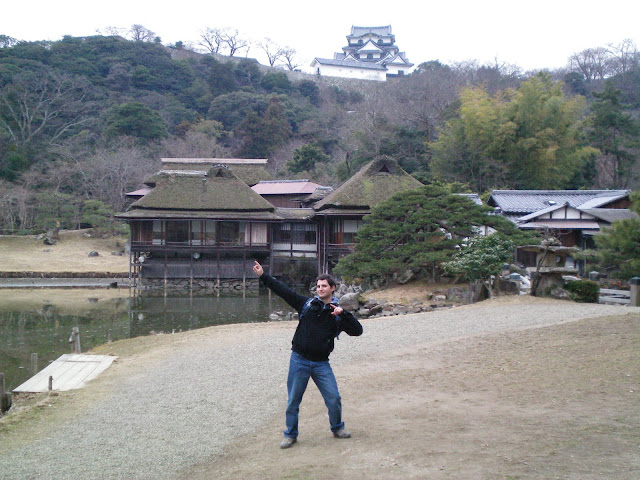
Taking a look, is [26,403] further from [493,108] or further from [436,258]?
[493,108]

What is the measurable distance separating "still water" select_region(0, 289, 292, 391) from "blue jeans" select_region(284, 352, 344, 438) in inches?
299

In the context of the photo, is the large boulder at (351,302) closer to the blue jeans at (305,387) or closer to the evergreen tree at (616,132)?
the blue jeans at (305,387)

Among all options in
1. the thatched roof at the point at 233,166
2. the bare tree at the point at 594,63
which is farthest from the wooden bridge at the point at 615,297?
the bare tree at the point at 594,63

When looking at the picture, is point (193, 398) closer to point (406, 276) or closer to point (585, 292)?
point (585, 292)

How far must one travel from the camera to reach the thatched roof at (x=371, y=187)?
26.4 metres

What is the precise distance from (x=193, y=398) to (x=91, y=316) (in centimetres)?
1368

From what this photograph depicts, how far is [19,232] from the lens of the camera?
35.0 metres

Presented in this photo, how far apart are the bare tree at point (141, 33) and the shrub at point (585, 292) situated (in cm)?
6687

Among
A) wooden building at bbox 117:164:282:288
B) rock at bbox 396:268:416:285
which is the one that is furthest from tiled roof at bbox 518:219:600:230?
wooden building at bbox 117:164:282:288

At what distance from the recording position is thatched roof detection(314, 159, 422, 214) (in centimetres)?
2639

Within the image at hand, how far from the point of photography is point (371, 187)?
1071 inches

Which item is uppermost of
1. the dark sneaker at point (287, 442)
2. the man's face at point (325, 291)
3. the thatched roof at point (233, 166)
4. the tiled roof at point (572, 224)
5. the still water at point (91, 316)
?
the thatched roof at point (233, 166)

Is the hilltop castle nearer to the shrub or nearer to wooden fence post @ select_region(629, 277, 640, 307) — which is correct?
the shrub

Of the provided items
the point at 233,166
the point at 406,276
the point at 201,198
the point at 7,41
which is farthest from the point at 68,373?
the point at 7,41
